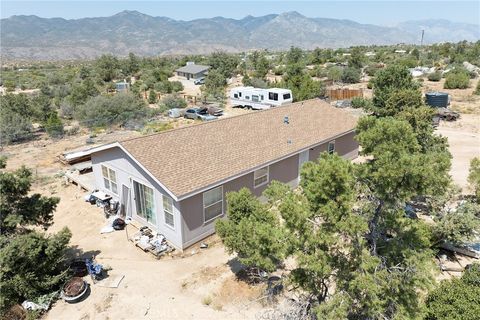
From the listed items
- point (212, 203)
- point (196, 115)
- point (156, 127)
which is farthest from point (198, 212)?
point (196, 115)

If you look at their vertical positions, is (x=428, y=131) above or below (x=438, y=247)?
above

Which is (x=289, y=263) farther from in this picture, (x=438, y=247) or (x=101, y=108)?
(x=101, y=108)

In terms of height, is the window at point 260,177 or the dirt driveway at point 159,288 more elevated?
the window at point 260,177

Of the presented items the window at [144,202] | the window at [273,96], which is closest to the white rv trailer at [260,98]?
the window at [273,96]

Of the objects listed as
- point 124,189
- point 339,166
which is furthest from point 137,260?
point 339,166

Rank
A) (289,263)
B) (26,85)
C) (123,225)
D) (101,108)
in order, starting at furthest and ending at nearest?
1. (26,85)
2. (101,108)
3. (123,225)
4. (289,263)

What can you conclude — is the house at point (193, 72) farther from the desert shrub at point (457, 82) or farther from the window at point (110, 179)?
the window at point (110, 179)

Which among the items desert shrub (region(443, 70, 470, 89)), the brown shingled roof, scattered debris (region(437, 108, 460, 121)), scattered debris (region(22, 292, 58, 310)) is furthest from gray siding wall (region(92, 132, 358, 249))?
desert shrub (region(443, 70, 470, 89))
